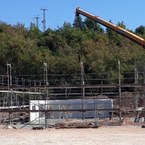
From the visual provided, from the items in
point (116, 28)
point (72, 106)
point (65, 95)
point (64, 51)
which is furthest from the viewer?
point (64, 51)

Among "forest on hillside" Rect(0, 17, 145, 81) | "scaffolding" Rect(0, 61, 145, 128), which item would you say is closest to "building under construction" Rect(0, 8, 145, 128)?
"scaffolding" Rect(0, 61, 145, 128)

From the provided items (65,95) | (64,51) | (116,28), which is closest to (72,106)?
(65,95)

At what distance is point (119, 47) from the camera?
5462 cm

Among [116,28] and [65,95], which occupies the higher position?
[116,28]

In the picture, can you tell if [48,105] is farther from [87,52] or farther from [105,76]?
[87,52]

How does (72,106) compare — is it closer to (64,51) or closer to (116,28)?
(116,28)

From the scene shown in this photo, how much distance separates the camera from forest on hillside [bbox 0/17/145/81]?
149 feet

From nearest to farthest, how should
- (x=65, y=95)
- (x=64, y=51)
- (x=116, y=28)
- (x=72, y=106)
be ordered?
(x=72, y=106) < (x=65, y=95) < (x=116, y=28) < (x=64, y=51)

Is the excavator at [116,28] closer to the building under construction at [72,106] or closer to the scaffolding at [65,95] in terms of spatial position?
the building under construction at [72,106]

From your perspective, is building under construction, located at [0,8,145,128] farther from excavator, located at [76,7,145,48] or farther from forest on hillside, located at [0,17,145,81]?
forest on hillside, located at [0,17,145,81]

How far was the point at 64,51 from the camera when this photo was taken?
51.5m

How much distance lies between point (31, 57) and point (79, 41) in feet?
29.8

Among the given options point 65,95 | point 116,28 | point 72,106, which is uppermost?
point 116,28

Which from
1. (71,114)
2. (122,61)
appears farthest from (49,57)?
(71,114)
